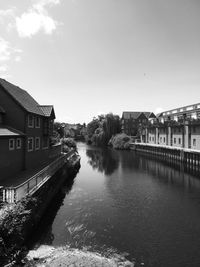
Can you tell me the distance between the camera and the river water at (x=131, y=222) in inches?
460

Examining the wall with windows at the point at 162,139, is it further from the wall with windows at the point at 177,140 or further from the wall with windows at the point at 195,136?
the wall with windows at the point at 195,136

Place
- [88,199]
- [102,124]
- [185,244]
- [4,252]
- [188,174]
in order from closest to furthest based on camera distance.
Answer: [4,252] → [185,244] → [88,199] → [188,174] → [102,124]

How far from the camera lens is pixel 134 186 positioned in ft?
84.7

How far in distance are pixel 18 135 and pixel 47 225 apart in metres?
9.24

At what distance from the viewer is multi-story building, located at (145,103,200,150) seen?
43812 mm

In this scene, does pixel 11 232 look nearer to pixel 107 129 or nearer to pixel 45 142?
pixel 45 142

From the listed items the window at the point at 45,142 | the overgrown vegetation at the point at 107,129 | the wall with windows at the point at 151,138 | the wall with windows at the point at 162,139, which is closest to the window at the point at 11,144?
A: the window at the point at 45,142

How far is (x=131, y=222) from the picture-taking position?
1541cm

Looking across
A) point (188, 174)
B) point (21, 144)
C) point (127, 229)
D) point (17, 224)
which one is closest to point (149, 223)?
point (127, 229)

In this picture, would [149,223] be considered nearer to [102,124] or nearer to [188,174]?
[188,174]

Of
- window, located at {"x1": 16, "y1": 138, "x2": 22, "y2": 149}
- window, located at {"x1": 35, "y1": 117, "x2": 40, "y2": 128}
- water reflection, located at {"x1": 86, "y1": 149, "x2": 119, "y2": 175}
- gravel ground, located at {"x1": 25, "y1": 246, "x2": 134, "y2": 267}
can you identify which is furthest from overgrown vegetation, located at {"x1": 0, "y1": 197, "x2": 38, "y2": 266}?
water reflection, located at {"x1": 86, "y1": 149, "x2": 119, "y2": 175}

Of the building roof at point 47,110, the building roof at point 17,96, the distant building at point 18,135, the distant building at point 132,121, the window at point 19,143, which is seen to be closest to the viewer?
the distant building at point 18,135

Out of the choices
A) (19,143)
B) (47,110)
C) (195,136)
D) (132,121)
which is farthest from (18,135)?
(132,121)

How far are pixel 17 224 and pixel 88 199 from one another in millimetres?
11172
